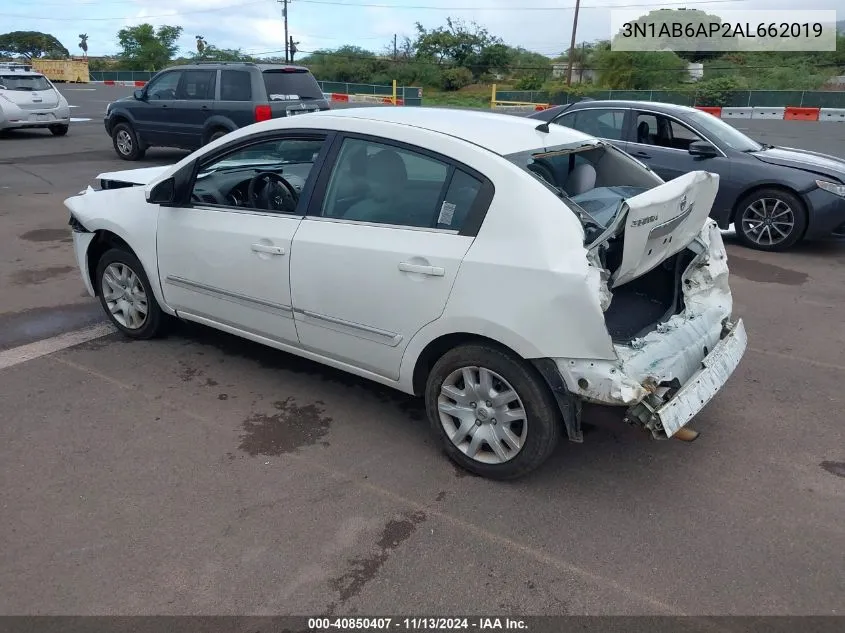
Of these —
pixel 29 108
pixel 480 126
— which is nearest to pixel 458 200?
pixel 480 126

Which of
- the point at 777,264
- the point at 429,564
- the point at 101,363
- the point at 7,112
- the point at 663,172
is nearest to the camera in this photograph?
the point at 429,564

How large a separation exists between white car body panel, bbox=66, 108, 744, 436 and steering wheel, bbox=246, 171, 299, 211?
0.70 ft

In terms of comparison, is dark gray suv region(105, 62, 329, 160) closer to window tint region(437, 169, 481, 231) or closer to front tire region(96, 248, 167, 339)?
front tire region(96, 248, 167, 339)

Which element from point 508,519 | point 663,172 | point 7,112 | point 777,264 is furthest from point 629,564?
point 7,112

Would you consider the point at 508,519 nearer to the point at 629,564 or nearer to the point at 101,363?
the point at 629,564

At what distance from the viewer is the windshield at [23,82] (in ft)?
53.3

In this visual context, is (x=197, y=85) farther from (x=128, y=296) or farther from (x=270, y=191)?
(x=270, y=191)

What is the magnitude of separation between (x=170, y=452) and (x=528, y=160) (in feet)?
7.80

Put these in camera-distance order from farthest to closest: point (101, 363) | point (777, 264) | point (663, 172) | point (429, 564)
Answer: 1. point (663, 172)
2. point (777, 264)
3. point (101, 363)
4. point (429, 564)

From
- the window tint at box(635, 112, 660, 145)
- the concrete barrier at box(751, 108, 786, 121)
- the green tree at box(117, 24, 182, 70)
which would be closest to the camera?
the window tint at box(635, 112, 660, 145)

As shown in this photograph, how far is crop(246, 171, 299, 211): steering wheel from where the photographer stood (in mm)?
4359

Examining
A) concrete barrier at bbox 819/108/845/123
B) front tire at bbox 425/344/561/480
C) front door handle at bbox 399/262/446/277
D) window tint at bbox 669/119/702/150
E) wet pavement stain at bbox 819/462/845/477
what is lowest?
wet pavement stain at bbox 819/462/845/477

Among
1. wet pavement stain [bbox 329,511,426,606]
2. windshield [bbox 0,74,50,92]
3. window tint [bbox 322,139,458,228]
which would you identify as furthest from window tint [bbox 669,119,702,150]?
windshield [bbox 0,74,50,92]

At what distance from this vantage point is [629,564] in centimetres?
291
